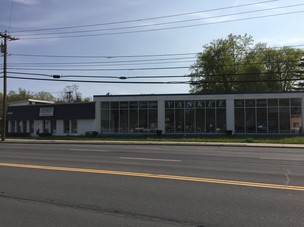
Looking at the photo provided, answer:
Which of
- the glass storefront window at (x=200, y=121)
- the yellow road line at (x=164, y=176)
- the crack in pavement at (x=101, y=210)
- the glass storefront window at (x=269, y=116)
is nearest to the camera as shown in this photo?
the crack in pavement at (x=101, y=210)

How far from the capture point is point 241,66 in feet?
213

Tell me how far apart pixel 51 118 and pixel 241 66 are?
32320mm

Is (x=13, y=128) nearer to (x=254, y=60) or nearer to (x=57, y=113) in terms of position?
(x=57, y=113)

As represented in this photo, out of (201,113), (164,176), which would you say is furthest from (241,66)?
(164,176)

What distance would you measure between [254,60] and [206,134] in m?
28.0

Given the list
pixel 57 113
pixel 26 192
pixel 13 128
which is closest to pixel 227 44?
pixel 57 113

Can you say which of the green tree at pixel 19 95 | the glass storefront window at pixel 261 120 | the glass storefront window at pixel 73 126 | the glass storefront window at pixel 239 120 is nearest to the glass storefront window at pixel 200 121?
the glass storefront window at pixel 239 120

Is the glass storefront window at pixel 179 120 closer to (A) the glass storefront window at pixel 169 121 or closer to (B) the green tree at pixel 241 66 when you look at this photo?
(A) the glass storefront window at pixel 169 121

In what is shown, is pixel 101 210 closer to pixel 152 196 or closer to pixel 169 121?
pixel 152 196

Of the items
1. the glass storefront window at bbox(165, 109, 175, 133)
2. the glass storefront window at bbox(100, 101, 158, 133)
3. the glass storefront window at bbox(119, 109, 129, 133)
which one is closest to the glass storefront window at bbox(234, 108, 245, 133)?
the glass storefront window at bbox(165, 109, 175, 133)

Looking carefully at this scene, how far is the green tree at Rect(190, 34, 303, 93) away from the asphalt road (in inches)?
2098

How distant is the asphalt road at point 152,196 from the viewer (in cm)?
667

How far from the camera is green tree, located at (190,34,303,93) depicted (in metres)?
64.9

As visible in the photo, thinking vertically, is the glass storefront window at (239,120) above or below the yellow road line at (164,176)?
above
